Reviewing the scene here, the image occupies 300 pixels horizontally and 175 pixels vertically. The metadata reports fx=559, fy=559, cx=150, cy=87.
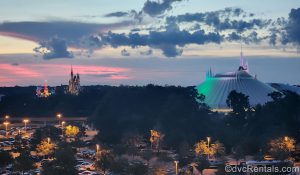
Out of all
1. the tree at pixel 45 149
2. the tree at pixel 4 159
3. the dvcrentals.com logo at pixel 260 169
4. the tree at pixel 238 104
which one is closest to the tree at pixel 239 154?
the dvcrentals.com logo at pixel 260 169

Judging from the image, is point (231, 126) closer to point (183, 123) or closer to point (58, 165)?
point (183, 123)

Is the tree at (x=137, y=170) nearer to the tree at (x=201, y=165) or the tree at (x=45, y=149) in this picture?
the tree at (x=201, y=165)

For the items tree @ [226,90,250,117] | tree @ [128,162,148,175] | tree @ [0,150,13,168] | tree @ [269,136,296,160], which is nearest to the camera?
tree @ [128,162,148,175]

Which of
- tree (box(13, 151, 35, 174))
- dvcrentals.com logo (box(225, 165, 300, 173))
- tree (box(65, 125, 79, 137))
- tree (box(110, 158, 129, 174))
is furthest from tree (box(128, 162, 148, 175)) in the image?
tree (box(65, 125, 79, 137))

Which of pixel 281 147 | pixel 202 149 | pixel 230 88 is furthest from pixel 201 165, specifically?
pixel 230 88

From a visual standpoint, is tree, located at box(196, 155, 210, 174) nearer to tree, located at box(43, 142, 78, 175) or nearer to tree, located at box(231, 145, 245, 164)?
tree, located at box(231, 145, 245, 164)

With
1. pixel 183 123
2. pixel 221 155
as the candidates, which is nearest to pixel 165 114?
pixel 183 123

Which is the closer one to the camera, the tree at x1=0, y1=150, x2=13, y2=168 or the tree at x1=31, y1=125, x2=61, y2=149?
the tree at x1=0, y1=150, x2=13, y2=168

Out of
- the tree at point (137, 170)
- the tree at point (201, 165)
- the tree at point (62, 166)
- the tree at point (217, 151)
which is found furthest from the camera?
the tree at point (217, 151)
